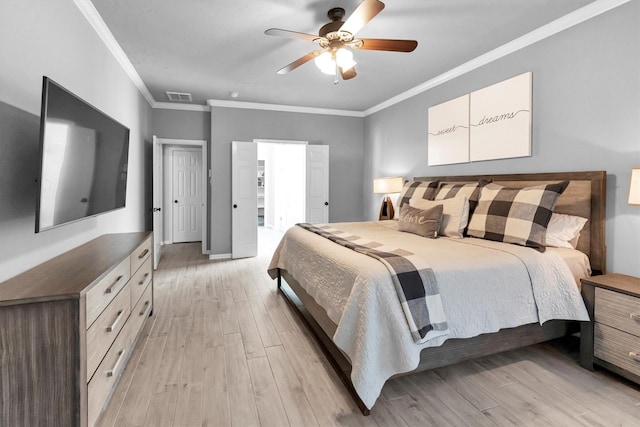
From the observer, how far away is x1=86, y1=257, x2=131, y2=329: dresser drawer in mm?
1435

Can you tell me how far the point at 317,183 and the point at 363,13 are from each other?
146 inches

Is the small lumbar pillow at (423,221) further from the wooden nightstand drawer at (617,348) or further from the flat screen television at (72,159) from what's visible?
the flat screen television at (72,159)

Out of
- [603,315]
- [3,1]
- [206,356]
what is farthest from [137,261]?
[603,315]

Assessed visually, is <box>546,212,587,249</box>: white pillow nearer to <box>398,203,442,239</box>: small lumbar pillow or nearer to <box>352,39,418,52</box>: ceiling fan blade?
<box>398,203,442,239</box>: small lumbar pillow

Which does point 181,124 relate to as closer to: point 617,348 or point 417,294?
point 417,294

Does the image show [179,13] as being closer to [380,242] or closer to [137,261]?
[137,261]

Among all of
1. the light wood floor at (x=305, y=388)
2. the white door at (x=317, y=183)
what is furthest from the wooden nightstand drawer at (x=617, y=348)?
the white door at (x=317, y=183)

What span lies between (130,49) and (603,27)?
160 inches

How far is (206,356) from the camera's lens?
7.38 ft

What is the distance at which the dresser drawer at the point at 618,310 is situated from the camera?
1.85m

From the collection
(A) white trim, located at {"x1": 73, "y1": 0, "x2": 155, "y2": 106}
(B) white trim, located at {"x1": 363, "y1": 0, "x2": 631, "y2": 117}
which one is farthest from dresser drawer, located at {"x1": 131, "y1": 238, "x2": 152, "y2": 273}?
(B) white trim, located at {"x1": 363, "y1": 0, "x2": 631, "y2": 117}

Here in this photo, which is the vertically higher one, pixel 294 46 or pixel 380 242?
pixel 294 46

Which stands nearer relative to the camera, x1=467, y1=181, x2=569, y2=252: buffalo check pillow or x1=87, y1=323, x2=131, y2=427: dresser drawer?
x1=87, y1=323, x2=131, y2=427: dresser drawer

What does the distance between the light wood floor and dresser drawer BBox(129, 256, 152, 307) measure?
38cm
